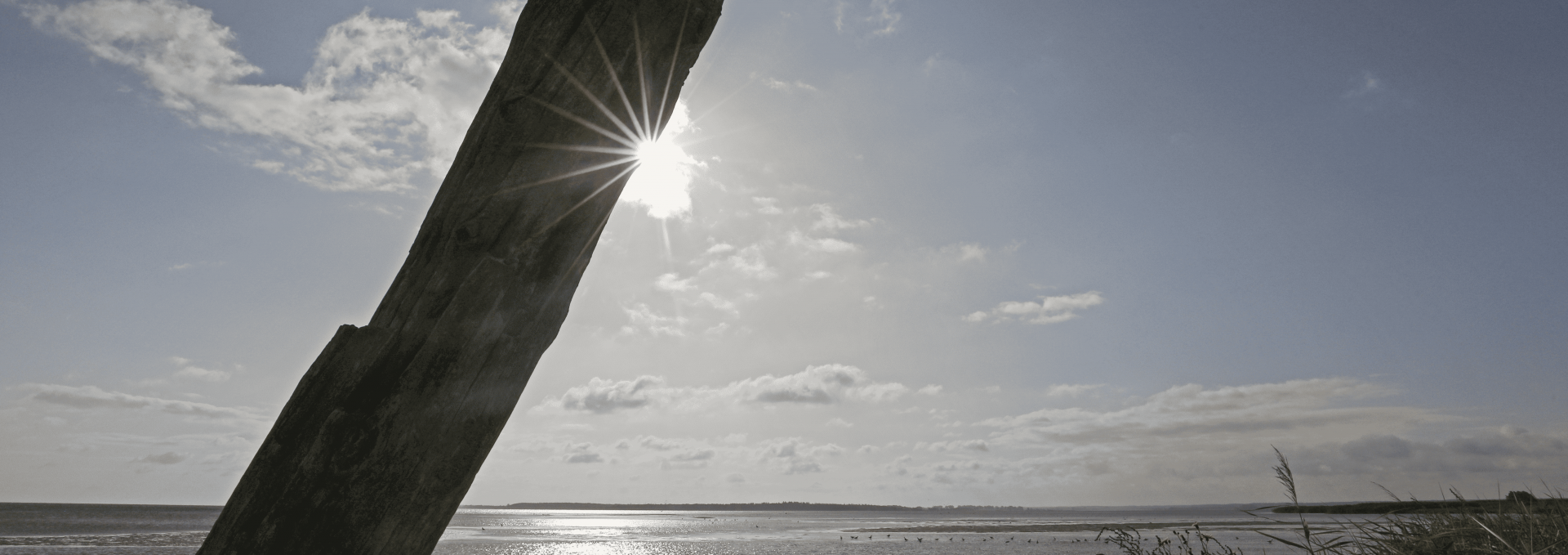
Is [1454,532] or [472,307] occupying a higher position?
[472,307]

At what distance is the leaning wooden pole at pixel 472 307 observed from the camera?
1.48 m

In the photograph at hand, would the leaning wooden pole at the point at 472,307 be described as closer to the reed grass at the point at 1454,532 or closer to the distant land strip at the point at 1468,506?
the reed grass at the point at 1454,532

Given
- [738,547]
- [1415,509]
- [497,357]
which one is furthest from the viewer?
[738,547]

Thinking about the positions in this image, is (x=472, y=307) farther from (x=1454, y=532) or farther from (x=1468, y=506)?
(x=1468, y=506)

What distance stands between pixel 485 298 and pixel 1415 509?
4.96 meters

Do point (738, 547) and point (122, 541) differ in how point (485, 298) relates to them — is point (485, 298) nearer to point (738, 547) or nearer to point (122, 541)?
point (738, 547)

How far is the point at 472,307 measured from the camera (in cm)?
161

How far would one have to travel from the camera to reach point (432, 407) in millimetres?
1532

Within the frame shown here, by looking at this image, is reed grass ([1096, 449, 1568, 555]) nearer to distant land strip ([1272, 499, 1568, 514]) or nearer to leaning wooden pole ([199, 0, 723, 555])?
distant land strip ([1272, 499, 1568, 514])

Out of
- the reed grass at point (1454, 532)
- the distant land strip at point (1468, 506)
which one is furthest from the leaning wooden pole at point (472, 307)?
the distant land strip at point (1468, 506)

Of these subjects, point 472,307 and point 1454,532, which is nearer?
point 472,307

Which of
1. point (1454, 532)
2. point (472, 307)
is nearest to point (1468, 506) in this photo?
point (1454, 532)

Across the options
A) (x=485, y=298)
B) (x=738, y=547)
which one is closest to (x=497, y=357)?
(x=485, y=298)

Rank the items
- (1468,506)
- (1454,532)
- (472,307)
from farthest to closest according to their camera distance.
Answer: (1468,506)
(1454,532)
(472,307)
